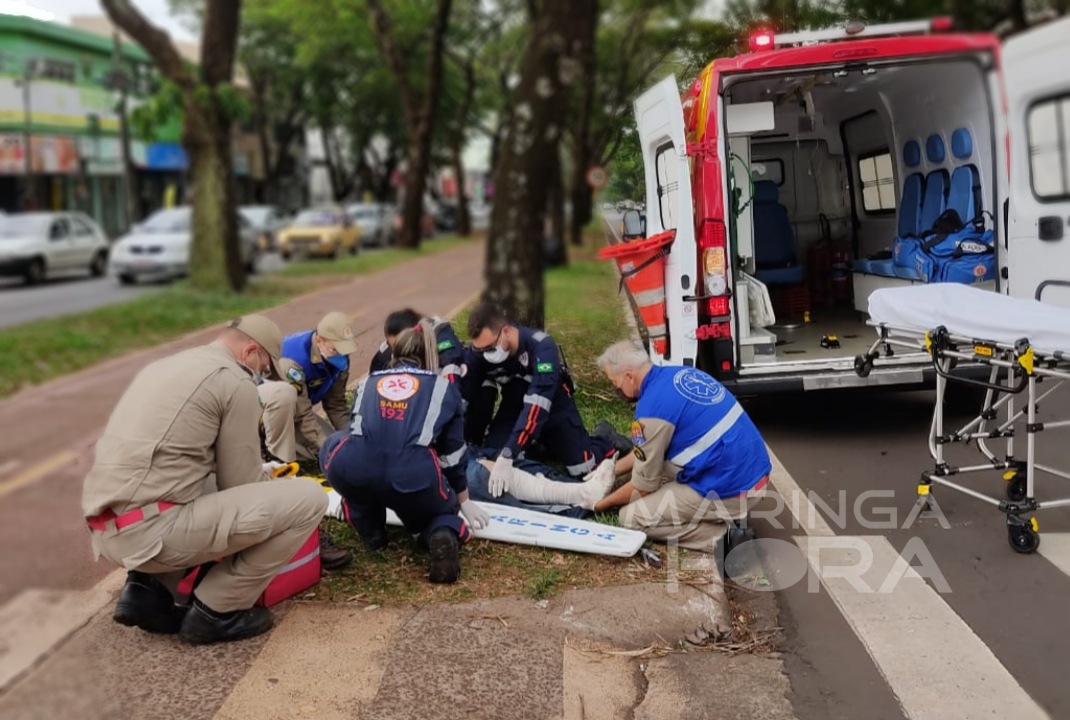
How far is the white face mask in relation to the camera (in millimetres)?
5727

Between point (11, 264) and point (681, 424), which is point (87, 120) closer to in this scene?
point (11, 264)

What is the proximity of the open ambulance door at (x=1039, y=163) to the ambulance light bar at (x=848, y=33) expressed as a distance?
29 centimetres

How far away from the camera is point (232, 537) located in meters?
3.83

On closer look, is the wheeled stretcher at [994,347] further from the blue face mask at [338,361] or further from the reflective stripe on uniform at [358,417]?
the blue face mask at [338,361]

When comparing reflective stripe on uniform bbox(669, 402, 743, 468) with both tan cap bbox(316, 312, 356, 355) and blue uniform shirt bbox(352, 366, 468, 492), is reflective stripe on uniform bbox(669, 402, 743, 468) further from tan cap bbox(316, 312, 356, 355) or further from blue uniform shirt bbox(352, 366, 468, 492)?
tan cap bbox(316, 312, 356, 355)

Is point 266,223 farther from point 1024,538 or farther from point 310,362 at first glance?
point 1024,538

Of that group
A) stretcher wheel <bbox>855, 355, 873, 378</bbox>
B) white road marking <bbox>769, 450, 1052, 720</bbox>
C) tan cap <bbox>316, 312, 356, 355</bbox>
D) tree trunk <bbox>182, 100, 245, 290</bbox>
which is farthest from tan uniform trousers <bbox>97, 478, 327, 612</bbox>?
tree trunk <bbox>182, 100, 245, 290</bbox>

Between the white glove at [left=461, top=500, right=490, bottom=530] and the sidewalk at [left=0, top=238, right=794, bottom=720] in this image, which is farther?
the white glove at [left=461, top=500, right=490, bottom=530]

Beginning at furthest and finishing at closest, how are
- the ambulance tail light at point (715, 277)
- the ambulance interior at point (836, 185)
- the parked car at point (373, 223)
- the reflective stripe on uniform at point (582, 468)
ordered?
1. the parked car at point (373, 223)
2. the ambulance interior at point (836, 185)
3. the ambulance tail light at point (715, 277)
4. the reflective stripe on uniform at point (582, 468)

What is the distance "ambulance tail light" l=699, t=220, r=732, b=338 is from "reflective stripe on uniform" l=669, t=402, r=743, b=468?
6.39ft

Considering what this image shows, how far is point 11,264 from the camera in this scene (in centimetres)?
2012

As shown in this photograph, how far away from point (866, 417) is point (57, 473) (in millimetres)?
6412

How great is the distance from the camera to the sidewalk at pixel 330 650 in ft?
9.54

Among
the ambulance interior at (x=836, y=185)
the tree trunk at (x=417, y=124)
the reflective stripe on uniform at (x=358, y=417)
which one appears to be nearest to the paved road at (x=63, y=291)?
the tree trunk at (x=417, y=124)
